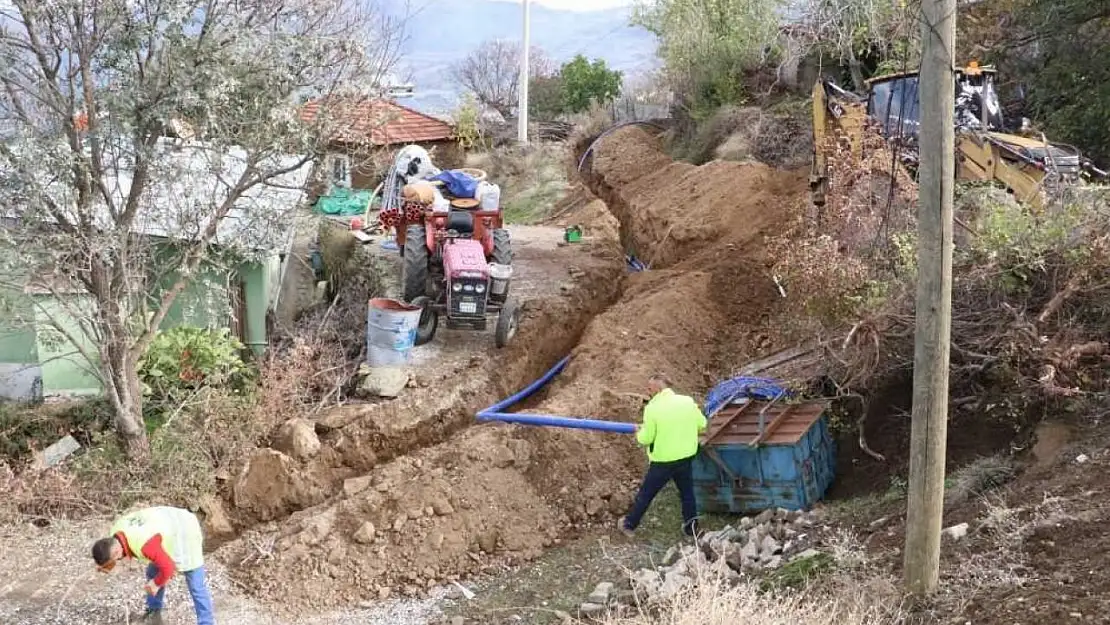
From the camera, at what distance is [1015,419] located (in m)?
8.59

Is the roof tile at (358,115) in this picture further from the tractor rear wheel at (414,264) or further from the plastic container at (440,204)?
the tractor rear wheel at (414,264)

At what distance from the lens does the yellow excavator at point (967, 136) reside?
1075 centimetres

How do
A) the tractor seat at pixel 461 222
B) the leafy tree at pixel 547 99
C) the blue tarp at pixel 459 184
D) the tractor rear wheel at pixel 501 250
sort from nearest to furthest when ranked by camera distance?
the tractor seat at pixel 461 222, the tractor rear wheel at pixel 501 250, the blue tarp at pixel 459 184, the leafy tree at pixel 547 99

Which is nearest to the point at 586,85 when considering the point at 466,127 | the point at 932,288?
the point at 466,127

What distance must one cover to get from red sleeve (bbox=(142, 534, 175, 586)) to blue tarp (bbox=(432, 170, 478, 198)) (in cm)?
848

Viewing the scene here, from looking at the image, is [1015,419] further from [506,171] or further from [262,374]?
[506,171]

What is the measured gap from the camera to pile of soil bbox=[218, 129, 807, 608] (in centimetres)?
901

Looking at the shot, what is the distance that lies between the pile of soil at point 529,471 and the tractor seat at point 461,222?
168 cm

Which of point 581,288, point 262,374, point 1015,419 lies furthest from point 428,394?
point 1015,419

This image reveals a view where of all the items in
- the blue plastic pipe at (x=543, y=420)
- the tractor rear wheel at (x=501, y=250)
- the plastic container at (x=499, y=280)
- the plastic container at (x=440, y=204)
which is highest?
the plastic container at (x=440, y=204)

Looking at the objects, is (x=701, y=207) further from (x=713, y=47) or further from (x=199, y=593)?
(x=199, y=593)

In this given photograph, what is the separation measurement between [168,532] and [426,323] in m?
6.17

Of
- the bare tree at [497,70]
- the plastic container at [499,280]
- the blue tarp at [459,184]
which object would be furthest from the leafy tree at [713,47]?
the plastic container at [499,280]

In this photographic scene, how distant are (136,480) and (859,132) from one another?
9746 mm
